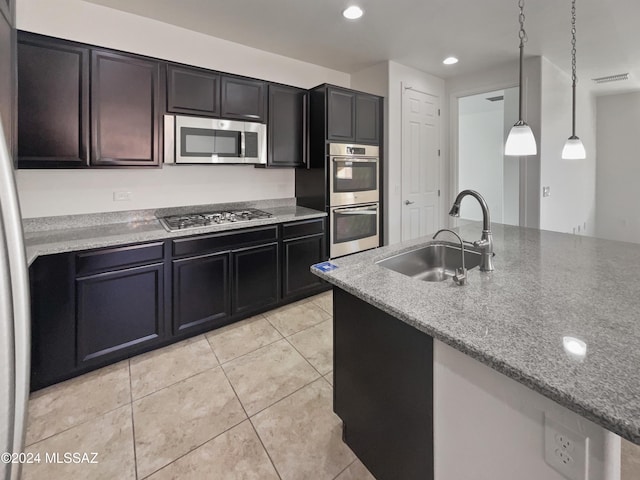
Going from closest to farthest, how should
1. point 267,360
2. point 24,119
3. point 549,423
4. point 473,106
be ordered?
point 549,423 → point 24,119 → point 267,360 → point 473,106

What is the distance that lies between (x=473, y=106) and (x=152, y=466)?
6.74m

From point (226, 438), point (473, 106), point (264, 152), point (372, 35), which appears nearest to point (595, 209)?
point (473, 106)

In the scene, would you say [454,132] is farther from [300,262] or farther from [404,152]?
[300,262]

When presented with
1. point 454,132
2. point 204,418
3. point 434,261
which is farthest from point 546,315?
point 454,132

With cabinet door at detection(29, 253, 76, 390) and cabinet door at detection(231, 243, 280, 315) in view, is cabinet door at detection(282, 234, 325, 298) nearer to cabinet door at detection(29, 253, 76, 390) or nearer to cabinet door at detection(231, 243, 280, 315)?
cabinet door at detection(231, 243, 280, 315)

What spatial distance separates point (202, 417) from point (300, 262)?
1.74 metres

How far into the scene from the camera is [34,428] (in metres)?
1.74

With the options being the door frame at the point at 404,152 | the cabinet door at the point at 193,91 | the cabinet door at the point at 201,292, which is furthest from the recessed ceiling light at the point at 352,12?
the cabinet door at the point at 201,292

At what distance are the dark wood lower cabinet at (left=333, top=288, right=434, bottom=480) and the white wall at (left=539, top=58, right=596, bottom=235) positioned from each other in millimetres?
3593

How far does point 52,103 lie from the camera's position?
2.13m

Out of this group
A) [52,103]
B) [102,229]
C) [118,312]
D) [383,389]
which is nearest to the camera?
[383,389]

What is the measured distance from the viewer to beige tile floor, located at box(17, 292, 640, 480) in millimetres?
1507

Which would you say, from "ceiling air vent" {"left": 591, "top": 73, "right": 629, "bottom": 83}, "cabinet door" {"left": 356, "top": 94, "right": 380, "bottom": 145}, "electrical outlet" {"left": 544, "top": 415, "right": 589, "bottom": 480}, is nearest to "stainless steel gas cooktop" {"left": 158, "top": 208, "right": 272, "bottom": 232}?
"cabinet door" {"left": 356, "top": 94, "right": 380, "bottom": 145}

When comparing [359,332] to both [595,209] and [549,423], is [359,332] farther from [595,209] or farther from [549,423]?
[595,209]
